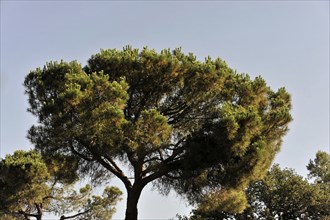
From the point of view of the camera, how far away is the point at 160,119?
34.8 feet

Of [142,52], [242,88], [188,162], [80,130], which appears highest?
[142,52]

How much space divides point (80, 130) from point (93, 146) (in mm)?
997

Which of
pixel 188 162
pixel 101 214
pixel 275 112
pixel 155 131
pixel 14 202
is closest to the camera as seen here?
pixel 155 131

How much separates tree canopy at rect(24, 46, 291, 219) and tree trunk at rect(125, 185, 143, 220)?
0.10 feet

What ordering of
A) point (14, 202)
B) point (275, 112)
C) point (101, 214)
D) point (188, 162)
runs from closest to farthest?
point (188, 162) → point (275, 112) → point (14, 202) → point (101, 214)

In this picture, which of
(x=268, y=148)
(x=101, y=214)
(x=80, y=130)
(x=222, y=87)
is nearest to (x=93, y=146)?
(x=80, y=130)

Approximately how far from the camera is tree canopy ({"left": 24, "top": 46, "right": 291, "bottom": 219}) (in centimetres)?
1073

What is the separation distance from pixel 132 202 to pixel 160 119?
3395mm

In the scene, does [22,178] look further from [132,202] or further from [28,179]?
[132,202]

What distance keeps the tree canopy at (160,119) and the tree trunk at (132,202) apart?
0.03 metres

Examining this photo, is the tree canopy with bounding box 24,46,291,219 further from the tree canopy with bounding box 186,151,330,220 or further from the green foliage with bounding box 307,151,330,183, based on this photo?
the green foliage with bounding box 307,151,330,183

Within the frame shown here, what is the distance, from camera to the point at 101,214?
2025cm

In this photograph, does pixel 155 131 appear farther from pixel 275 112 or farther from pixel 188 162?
pixel 275 112

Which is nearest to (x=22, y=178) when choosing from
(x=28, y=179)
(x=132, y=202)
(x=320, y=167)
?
(x=28, y=179)
